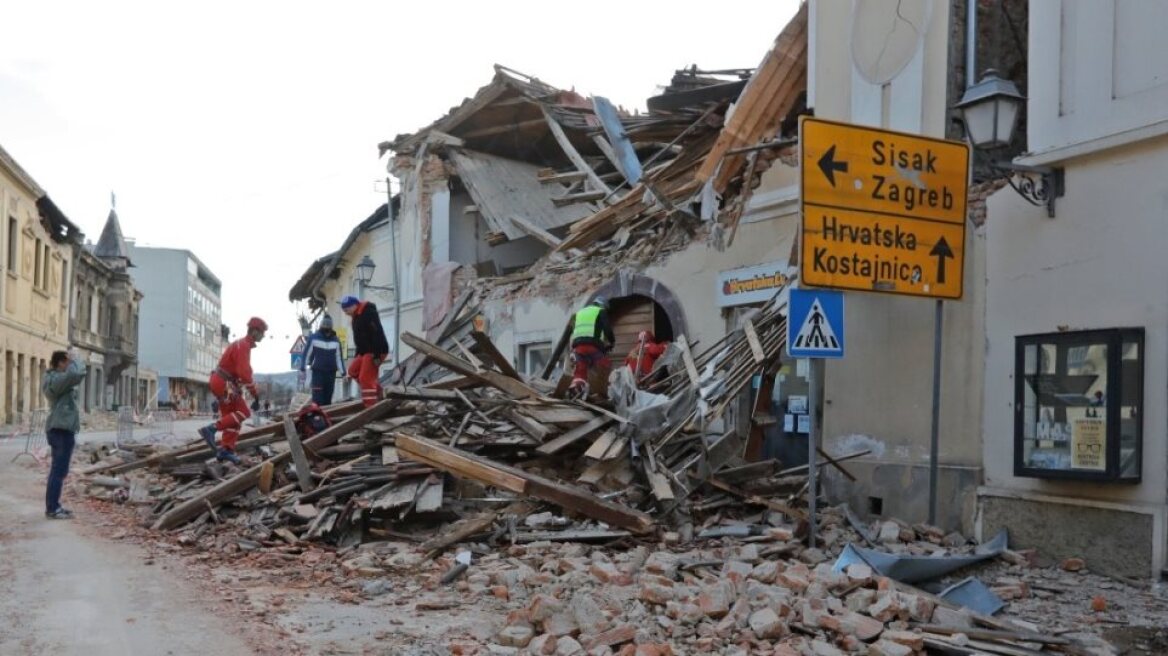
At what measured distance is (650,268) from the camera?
14.1 meters

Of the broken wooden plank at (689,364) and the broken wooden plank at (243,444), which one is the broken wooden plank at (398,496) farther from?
the broken wooden plank at (243,444)

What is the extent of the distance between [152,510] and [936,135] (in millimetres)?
8861

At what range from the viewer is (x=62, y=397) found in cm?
1013

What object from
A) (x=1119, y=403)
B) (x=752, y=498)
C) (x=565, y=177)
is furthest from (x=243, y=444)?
(x=1119, y=403)

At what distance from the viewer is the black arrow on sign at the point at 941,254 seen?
344 inches

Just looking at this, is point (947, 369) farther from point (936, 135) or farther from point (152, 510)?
point (152, 510)

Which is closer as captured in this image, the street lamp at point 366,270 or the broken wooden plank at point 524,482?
the broken wooden plank at point 524,482

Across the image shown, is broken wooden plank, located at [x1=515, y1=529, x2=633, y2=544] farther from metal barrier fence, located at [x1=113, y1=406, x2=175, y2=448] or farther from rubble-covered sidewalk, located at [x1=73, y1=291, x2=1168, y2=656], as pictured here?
metal barrier fence, located at [x1=113, y1=406, x2=175, y2=448]

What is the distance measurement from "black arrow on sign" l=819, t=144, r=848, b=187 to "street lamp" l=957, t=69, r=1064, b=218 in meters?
1.11

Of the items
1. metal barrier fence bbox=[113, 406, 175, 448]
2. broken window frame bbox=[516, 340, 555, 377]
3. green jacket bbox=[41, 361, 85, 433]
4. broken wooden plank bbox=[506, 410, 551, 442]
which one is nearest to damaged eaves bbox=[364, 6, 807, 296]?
broken window frame bbox=[516, 340, 555, 377]

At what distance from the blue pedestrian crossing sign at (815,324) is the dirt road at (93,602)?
4.85 metres

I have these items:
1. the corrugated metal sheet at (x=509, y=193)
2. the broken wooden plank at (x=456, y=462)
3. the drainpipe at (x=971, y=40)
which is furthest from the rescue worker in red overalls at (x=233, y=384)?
the corrugated metal sheet at (x=509, y=193)

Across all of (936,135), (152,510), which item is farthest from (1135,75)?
(152,510)

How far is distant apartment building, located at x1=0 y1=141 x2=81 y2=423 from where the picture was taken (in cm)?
3550
